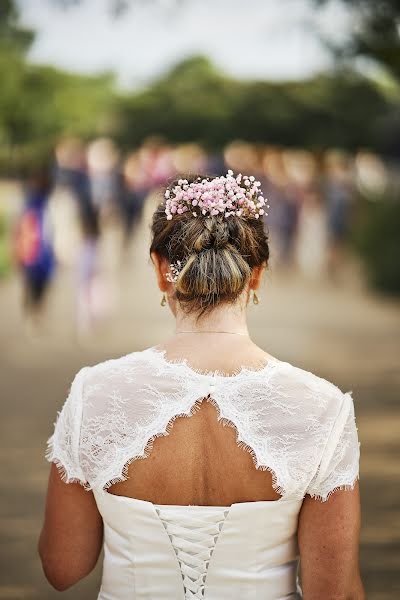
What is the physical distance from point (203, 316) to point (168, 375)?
0.15 m

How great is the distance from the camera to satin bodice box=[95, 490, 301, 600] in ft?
7.45

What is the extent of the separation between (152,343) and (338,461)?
8.56 metres

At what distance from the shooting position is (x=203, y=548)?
229 centimetres

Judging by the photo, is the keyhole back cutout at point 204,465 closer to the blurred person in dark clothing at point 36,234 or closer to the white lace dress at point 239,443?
the white lace dress at point 239,443

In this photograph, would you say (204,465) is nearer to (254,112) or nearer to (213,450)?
(213,450)

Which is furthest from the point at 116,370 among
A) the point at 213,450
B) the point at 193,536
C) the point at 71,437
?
the point at 193,536

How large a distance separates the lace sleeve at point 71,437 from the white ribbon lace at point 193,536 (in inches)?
8.9

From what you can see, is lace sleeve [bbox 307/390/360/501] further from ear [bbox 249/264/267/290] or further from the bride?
ear [bbox 249/264/267/290]

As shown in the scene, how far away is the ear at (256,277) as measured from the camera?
237cm

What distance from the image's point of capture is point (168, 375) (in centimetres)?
229

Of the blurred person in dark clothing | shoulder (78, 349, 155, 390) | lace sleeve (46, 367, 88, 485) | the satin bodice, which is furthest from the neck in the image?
the blurred person in dark clothing

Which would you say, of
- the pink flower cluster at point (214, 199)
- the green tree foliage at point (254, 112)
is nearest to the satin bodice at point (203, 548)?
the pink flower cluster at point (214, 199)

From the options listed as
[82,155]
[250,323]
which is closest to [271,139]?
[82,155]

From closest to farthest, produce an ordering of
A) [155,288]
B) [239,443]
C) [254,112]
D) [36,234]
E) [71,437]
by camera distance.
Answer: [239,443] → [71,437] → [36,234] → [155,288] → [254,112]
